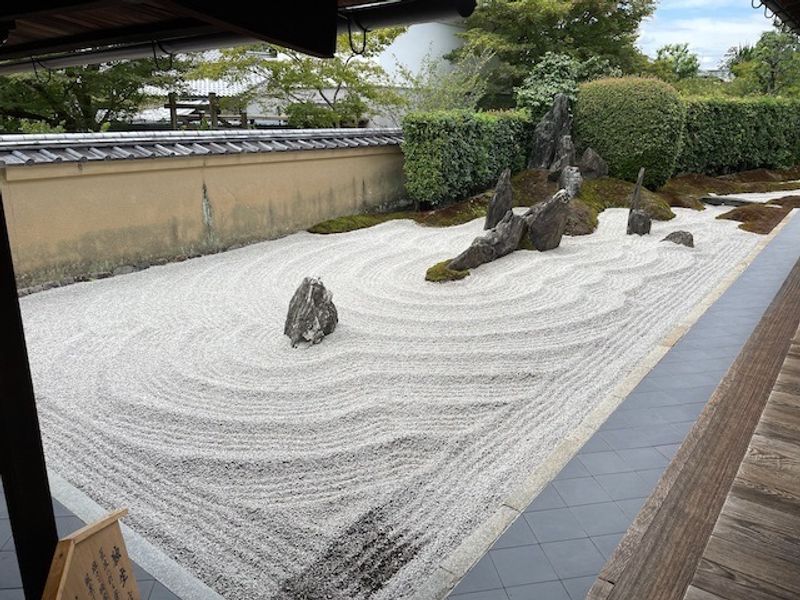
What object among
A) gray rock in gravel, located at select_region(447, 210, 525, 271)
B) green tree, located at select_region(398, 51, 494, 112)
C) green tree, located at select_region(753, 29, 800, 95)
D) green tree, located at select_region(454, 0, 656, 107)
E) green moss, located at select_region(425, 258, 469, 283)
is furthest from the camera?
green tree, located at select_region(753, 29, 800, 95)

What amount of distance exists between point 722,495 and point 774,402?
0.88 metres

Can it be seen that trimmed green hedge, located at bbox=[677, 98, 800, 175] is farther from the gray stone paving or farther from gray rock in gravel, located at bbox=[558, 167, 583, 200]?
the gray stone paving

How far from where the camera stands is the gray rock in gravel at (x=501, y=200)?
11.1 metres

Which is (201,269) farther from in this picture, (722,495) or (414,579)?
(722,495)

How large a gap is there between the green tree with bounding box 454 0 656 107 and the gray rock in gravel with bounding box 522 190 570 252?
1162 cm

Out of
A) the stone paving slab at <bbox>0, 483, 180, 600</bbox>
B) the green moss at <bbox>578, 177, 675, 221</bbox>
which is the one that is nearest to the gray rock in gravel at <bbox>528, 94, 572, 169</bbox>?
the green moss at <bbox>578, 177, 675, 221</bbox>

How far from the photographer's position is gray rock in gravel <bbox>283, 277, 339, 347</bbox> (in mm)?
6223

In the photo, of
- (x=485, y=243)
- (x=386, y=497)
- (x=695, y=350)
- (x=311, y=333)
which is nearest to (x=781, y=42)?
(x=485, y=243)

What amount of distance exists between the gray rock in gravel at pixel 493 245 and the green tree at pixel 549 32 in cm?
1212

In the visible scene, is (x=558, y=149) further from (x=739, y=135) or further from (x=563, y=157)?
(x=739, y=135)

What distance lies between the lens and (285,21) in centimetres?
221

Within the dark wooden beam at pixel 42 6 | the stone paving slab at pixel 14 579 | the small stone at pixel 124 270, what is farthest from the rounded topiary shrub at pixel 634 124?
the dark wooden beam at pixel 42 6

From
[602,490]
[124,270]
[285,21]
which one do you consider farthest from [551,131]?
[285,21]

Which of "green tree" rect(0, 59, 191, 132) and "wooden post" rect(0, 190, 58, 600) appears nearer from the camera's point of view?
"wooden post" rect(0, 190, 58, 600)
